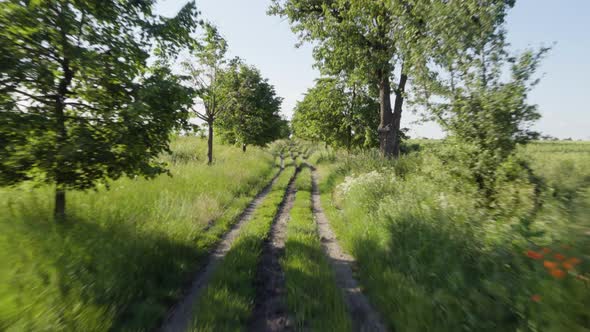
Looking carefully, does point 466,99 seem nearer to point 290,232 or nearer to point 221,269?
point 290,232

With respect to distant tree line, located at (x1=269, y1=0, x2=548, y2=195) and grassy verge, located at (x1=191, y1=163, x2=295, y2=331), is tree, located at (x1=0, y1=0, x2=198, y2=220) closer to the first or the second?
grassy verge, located at (x1=191, y1=163, x2=295, y2=331)

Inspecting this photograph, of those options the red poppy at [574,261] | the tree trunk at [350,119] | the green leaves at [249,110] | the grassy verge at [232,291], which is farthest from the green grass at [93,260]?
the tree trunk at [350,119]

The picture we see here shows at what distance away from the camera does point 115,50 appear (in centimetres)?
406

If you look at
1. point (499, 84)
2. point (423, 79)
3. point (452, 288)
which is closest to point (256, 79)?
point (423, 79)

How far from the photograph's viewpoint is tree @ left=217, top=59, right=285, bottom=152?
15.9 meters

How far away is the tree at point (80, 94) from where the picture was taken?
130 inches

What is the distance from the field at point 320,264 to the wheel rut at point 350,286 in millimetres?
99

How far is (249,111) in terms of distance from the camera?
69.9ft

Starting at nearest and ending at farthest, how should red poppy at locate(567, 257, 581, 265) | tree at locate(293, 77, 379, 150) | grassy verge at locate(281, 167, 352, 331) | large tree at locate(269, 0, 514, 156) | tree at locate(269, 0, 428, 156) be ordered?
red poppy at locate(567, 257, 581, 265)
grassy verge at locate(281, 167, 352, 331)
large tree at locate(269, 0, 514, 156)
tree at locate(269, 0, 428, 156)
tree at locate(293, 77, 379, 150)

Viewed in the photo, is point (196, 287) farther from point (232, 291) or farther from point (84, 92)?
point (84, 92)

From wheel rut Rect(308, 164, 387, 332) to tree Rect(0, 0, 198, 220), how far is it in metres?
4.25

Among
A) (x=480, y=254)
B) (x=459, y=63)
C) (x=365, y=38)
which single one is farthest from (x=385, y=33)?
(x=480, y=254)

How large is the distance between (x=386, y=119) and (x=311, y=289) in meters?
11.7

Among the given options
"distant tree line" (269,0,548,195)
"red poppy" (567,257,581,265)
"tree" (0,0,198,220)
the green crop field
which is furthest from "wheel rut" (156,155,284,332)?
"distant tree line" (269,0,548,195)
